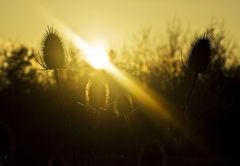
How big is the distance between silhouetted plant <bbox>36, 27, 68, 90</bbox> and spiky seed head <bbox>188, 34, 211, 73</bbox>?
1.78 meters

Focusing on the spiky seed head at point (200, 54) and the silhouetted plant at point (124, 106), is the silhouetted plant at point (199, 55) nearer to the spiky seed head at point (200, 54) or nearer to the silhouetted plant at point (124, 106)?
the spiky seed head at point (200, 54)

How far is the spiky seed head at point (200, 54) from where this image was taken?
8.13m

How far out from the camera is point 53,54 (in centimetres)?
A: 809

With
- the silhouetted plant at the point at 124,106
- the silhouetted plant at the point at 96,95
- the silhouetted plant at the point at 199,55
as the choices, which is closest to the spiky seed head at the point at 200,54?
the silhouetted plant at the point at 199,55

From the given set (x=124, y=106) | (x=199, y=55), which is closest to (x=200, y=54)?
(x=199, y=55)

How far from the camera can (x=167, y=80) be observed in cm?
5131

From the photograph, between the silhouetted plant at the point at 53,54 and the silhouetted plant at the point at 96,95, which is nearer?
the silhouetted plant at the point at 96,95

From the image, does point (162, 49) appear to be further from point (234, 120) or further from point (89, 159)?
point (89, 159)

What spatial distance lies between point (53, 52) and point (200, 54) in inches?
81.4

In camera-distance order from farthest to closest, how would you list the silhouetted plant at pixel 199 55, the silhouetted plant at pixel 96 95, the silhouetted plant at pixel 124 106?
the silhouetted plant at pixel 199 55
the silhouetted plant at pixel 124 106
the silhouetted plant at pixel 96 95

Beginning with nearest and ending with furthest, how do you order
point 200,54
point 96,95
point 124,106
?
point 96,95
point 124,106
point 200,54

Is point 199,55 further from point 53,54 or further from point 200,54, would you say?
point 53,54

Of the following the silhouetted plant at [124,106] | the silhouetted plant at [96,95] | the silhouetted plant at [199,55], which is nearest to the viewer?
the silhouetted plant at [96,95]

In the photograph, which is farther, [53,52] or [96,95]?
[53,52]
